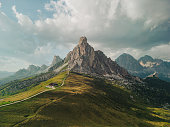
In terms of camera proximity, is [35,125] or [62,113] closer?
[35,125]

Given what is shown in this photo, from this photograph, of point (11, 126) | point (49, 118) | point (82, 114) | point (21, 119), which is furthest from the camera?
point (82, 114)

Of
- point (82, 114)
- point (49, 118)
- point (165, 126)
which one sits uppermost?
point (49, 118)

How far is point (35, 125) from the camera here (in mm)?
57781

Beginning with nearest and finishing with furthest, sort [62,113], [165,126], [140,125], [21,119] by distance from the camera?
[21,119] < [62,113] < [140,125] < [165,126]

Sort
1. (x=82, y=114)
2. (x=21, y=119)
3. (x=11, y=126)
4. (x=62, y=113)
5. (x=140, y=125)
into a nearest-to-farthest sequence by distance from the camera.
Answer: (x=11, y=126) → (x=21, y=119) → (x=62, y=113) → (x=82, y=114) → (x=140, y=125)

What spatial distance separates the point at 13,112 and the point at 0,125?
16716mm

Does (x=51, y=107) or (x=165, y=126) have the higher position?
(x=51, y=107)

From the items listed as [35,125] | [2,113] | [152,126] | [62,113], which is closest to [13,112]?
[2,113]

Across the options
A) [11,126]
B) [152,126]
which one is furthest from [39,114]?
[152,126]

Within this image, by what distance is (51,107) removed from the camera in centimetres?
8525

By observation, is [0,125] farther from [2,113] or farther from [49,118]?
[49,118]

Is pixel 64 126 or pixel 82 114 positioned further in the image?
pixel 82 114

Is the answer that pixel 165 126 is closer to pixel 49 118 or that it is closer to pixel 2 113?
pixel 49 118

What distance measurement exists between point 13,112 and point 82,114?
177 ft
